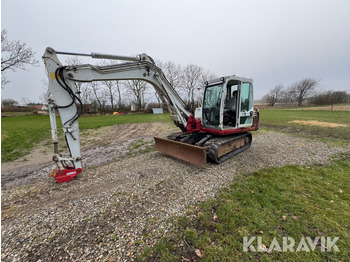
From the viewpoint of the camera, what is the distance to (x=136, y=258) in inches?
77.7

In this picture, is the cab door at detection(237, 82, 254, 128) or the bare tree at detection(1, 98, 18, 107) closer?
the cab door at detection(237, 82, 254, 128)

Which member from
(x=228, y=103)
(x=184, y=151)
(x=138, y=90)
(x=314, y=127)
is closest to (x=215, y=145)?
(x=184, y=151)

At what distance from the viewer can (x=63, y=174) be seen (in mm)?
3904

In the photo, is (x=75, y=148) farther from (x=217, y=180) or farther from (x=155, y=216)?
(x=217, y=180)

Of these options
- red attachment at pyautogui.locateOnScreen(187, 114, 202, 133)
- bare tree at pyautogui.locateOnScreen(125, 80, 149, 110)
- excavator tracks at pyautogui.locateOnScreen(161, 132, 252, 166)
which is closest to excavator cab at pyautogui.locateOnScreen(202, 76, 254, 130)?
red attachment at pyautogui.locateOnScreen(187, 114, 202, 133)

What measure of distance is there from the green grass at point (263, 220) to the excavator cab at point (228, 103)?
2263 millimetres

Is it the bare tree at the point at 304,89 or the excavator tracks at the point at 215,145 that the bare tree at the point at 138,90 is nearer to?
the excavator tracks at the point at 215,145

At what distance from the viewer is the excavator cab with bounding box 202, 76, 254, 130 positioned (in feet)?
16.4

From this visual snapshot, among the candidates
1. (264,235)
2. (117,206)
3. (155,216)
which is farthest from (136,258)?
(264,235)

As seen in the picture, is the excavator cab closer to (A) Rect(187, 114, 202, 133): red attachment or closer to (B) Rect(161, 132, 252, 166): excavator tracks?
(A) Rect(187, 114, 202, 133): red attachment

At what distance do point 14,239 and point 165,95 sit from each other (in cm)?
486

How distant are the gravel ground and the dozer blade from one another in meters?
0.26

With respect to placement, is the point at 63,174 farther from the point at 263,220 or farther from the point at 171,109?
the point at 263,220

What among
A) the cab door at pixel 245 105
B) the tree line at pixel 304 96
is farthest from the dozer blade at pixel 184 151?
the tree line at pixel 304 96
